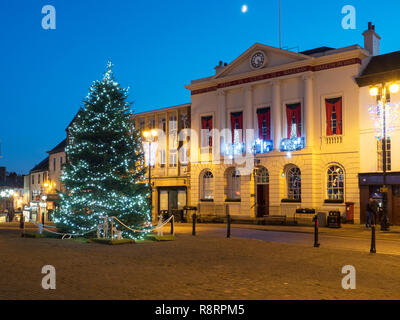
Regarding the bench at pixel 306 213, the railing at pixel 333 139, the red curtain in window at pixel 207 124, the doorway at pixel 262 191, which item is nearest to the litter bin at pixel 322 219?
the bench at pixel 306 213

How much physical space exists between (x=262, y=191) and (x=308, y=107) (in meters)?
7.53

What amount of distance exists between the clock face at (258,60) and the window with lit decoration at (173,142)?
1025cm

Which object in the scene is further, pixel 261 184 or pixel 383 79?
pixel 261 184

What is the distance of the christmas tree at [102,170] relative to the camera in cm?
1870

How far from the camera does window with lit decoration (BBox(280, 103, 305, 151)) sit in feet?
106

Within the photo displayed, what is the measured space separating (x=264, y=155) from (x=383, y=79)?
32.9 ft

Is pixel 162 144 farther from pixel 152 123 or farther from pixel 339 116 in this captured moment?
pixel 339 116

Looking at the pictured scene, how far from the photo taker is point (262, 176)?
3497 cm

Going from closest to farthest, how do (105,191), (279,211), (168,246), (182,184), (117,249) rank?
(117,249) < (168,246) < (105,191) < (279,211) < (182,184)

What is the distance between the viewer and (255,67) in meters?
35.0

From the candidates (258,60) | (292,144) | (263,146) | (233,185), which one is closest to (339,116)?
(292,144)

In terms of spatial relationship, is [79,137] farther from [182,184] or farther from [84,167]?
[182,184]

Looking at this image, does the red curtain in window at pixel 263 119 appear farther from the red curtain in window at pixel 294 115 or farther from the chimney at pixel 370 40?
the chimney at pixel 370 40
